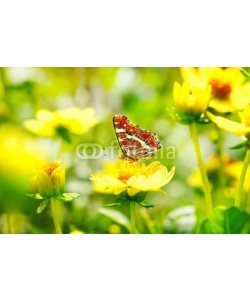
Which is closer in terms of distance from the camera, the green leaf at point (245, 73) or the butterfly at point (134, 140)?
the green leaf at point (245, 73)

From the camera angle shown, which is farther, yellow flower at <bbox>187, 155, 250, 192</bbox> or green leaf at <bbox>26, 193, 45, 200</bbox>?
yellow flower at <bbox>187, 155, 250, 192</bbox>

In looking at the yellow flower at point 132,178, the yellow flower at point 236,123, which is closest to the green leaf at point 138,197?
the yellow flower at point 132,178

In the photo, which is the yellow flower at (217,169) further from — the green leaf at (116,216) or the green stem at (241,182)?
the green leaf at (116,216)

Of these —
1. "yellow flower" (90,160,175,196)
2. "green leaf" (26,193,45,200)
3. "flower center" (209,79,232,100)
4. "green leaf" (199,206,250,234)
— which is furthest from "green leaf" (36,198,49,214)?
"flower center" (209,79,232,100)

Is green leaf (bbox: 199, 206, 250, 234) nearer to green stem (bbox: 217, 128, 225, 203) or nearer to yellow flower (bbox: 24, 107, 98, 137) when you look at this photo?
green stem (bbox: 217, 128, 225, 203)

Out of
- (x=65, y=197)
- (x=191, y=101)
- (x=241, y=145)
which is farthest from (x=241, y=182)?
(x=65, y=197)

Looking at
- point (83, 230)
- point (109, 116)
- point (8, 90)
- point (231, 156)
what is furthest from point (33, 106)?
point (231, 156)
